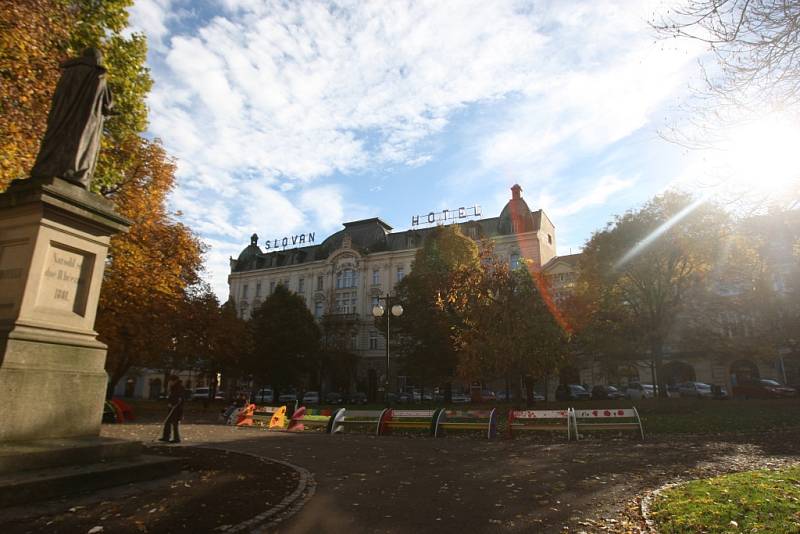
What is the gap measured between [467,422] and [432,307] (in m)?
18.3

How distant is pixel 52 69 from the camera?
40.4 feet

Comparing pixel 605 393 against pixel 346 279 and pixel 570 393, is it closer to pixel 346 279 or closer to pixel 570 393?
pixel 570 393

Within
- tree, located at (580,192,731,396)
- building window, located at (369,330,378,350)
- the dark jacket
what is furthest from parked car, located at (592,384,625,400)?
the dark jacket

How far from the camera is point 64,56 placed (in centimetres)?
1343

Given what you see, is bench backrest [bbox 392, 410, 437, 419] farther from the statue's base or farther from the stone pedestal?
the stone pedestal

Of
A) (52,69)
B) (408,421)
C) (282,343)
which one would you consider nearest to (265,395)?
(282,343)

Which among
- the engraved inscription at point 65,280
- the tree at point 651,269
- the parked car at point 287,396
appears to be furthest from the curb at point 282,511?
the parked car at point 287,396

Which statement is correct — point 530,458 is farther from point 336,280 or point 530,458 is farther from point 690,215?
point 336,280

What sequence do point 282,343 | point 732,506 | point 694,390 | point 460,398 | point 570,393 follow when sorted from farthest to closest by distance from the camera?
point 460,398 → point 282,343 → point 570,393 → point 694,390 → point 732,506

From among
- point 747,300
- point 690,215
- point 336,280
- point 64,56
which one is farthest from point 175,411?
point 336,280

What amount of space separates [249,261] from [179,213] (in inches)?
2006

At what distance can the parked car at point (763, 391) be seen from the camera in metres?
33.9

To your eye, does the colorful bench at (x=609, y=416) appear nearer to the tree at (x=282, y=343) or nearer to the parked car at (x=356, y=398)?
the tree at (x=282, y=343)

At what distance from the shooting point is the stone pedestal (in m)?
6.11
